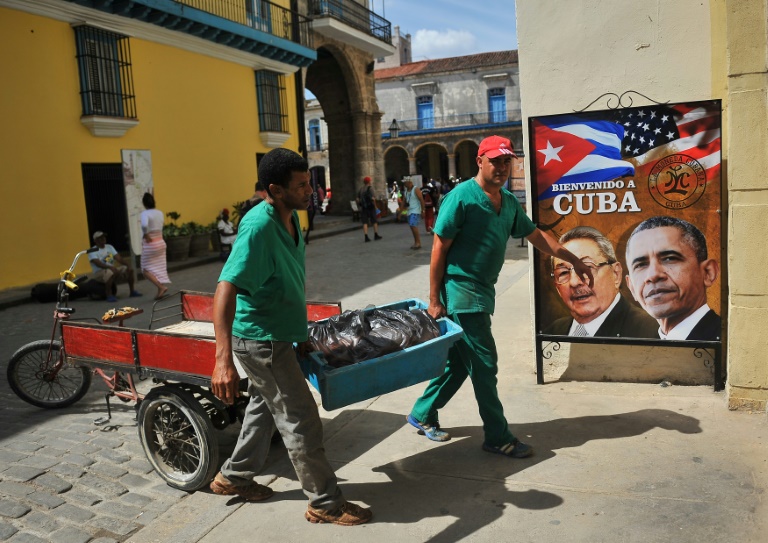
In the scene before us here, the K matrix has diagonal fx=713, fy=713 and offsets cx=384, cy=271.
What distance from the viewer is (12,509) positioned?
3771 mm

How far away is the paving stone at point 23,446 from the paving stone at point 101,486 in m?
0.68

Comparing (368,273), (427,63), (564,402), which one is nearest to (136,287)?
(368,273)

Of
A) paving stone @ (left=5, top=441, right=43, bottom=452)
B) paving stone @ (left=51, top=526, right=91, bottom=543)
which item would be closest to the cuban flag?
paving stone @ (left=51, top=526, right=91, bottom=543)

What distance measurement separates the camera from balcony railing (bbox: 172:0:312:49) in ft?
56.6

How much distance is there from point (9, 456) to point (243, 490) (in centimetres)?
185

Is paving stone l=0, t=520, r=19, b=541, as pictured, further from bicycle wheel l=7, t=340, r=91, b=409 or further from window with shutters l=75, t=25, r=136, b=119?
window with shutters l=75, t=25, r=136, b=119

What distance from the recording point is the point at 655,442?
4184mm

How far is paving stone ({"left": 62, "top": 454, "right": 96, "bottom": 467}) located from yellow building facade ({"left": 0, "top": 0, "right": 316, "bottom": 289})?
28.6 feet

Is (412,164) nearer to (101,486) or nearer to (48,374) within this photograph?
(48,374)

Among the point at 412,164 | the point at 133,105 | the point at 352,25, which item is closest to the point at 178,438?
the point at 133,105

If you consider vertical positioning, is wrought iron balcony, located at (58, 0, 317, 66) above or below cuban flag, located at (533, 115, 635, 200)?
above

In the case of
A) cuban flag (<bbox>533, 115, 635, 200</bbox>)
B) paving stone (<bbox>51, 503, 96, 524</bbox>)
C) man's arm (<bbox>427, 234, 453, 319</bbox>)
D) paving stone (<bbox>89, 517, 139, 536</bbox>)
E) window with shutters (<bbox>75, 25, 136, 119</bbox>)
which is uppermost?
window with shutters (<bbox>75, 25, 136, 119</bbox>)

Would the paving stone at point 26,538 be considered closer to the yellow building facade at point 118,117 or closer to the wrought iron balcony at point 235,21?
the yellow building facade at point 118,117

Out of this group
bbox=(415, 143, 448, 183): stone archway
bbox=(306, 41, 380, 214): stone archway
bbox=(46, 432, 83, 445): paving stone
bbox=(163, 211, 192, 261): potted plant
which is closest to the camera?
bbox=(46, 432, 83, 445): paving stone
